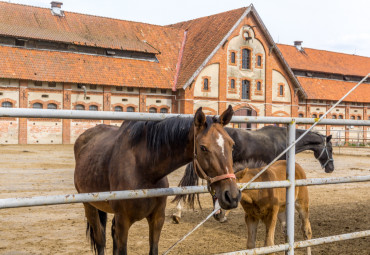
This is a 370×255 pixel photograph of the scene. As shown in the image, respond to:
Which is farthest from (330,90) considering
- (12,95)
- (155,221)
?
(155,221)

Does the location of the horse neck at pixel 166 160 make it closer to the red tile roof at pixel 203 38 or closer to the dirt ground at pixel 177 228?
the dirt ground at pixel 177 228

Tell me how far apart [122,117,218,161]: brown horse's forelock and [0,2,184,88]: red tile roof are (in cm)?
2813

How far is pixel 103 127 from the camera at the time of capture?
5594mm

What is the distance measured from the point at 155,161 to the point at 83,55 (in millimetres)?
31580

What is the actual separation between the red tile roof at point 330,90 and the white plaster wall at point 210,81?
37.4ft

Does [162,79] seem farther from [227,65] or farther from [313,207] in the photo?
[313,207]

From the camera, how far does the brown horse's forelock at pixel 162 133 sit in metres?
3.24

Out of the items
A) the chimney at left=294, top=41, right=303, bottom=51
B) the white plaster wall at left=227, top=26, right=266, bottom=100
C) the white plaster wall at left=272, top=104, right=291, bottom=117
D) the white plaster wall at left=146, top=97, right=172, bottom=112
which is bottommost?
the white plaster wall at left=272, top=104, right=291, bottom=117

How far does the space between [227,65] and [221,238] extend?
31.1m

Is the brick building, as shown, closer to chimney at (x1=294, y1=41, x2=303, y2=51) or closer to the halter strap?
chimney at (x1=294, y1=41, x2=303, y2=51)

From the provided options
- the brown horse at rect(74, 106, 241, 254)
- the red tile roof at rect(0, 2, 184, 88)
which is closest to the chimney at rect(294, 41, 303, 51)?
the red tile roof at rect(0, 2, 184, 88)

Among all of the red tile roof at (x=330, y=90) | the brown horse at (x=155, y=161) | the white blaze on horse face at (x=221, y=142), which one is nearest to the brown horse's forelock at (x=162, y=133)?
the brown horse at (x=155, y=161)

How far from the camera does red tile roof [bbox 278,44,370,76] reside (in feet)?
148

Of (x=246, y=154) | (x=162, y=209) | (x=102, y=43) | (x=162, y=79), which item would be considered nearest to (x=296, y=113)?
(x=162, y=79)
